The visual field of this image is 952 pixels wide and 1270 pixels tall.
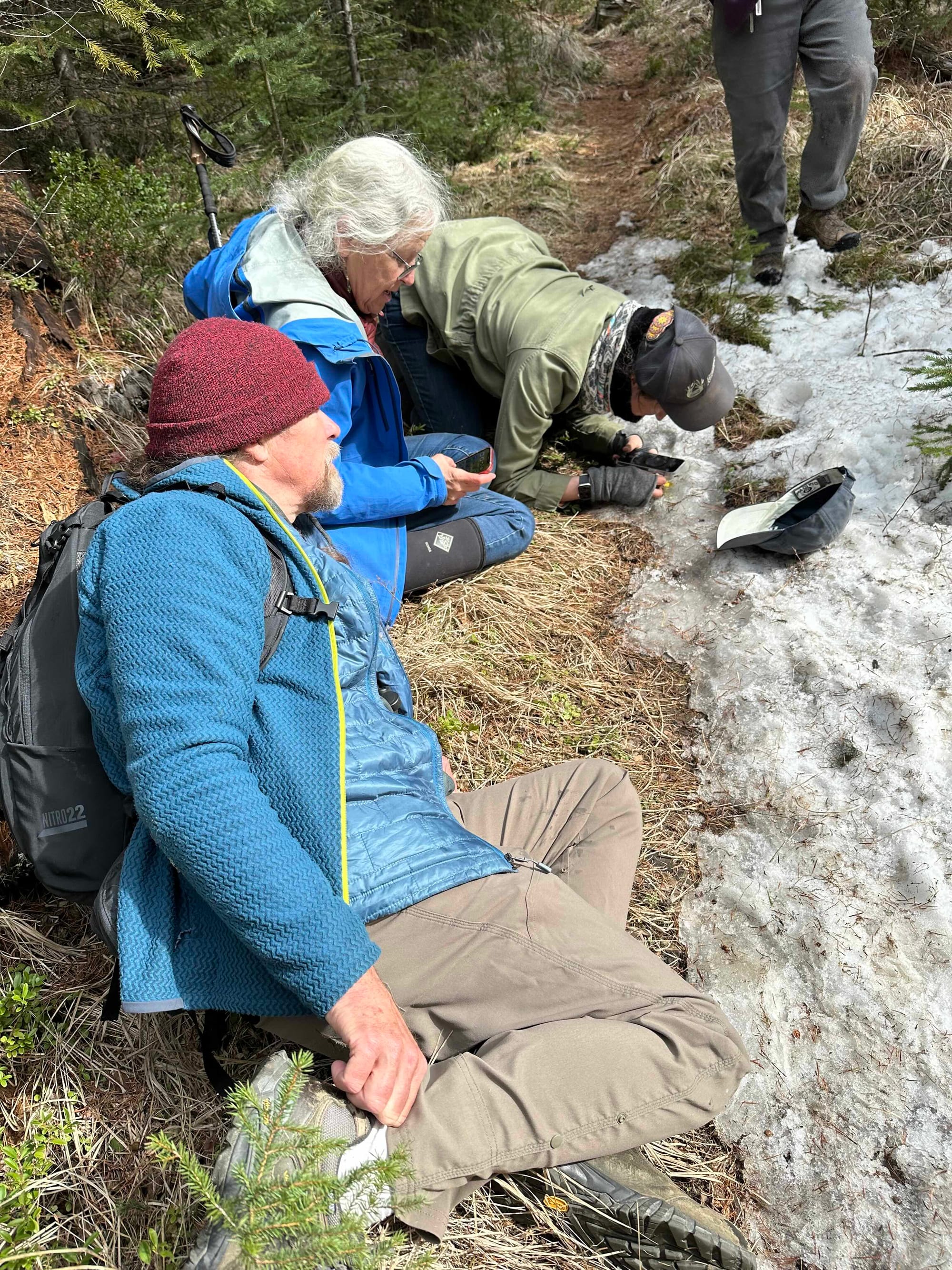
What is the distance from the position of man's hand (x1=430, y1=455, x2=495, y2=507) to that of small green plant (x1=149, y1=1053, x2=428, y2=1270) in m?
2.49

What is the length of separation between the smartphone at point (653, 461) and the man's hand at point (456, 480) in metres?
0.98

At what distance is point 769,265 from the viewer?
4.90 m

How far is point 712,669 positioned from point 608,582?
746mm

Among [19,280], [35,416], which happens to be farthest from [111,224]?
[35,416]

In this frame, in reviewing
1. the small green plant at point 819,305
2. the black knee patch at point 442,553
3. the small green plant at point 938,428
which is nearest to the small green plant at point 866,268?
the small green plant at point 819,305

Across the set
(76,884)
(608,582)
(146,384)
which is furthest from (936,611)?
(146,384)

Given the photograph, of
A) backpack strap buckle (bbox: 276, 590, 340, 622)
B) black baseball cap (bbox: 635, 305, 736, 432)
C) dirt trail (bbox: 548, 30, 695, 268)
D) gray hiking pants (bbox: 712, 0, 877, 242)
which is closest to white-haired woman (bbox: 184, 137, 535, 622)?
black baseball cap (bbox: 635, 305, 736, 432)

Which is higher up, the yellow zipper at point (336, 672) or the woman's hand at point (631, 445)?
the yellow zipper at point (336, 672)

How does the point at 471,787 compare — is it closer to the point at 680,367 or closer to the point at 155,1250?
the point at 155,1250

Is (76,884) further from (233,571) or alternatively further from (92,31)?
(92,31)

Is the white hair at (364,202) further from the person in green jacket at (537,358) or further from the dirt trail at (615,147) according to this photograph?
the dirt trail at (615,147)

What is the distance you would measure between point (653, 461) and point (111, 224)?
9.95 feet

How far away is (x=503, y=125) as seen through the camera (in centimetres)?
754

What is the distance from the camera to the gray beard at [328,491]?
6.84ft
